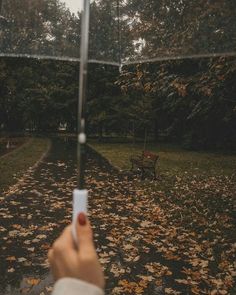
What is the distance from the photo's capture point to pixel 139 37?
258 centimetres

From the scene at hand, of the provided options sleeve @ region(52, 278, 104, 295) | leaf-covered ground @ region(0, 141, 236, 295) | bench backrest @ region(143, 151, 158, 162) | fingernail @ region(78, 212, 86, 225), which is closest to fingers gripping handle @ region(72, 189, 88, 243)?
fingernail @ region(78, 212, 86, 225)

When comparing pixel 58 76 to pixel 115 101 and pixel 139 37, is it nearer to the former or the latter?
pixel 115 101

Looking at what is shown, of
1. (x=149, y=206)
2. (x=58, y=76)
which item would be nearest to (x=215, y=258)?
(x=149, y=206)

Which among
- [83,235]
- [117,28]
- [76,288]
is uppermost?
[117,28]

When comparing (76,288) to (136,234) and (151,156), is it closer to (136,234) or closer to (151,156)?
(136,234)

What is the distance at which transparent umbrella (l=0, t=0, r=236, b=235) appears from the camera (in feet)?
7.45

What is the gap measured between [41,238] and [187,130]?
32.5m

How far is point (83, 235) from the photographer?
1.22 meters

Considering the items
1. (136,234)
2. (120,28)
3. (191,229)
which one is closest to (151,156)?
(191,229)

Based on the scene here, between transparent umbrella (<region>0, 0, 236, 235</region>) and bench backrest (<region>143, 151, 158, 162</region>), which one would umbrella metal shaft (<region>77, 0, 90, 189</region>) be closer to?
transparent umbrella (<region>0, 0, 236, 235</region>)

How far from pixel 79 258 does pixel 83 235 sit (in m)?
0.07

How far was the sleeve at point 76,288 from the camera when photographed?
1.16 metres

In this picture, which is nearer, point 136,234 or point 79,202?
point 79,202

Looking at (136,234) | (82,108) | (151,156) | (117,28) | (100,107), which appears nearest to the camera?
Result: (82,108)
